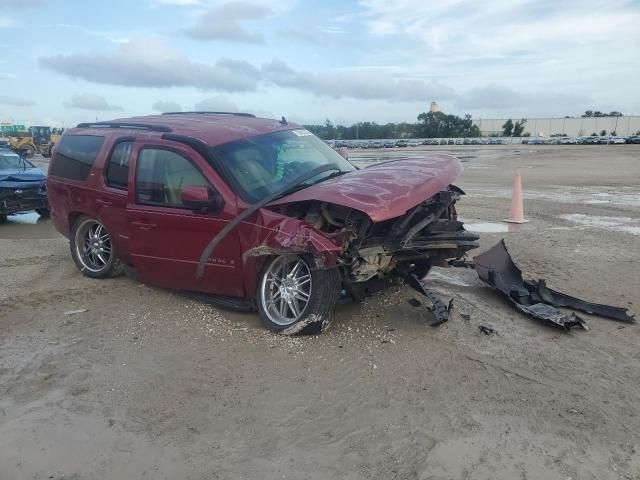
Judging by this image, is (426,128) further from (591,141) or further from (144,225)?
(144,225)

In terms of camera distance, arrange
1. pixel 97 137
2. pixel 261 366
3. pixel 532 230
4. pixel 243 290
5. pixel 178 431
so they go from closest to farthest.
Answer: pixel 178 431
pixel 261 366
pixel 243 290
pixel 97 137
pixel 532 230

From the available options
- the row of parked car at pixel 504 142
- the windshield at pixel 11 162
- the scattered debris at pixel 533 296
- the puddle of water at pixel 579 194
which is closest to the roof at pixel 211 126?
the scattered debris at pixel 533 296

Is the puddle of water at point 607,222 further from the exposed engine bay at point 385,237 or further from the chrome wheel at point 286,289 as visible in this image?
the chrome wheel at point 286,289

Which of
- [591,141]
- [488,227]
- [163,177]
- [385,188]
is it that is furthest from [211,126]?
[591,141]

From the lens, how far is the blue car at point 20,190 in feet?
37.9

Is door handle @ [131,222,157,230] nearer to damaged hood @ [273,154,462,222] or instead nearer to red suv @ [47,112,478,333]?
red suv @ [47,112,478,333]

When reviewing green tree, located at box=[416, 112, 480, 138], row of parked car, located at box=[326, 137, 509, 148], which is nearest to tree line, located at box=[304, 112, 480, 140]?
green tree, located at box=[416, 112, 480, 138]

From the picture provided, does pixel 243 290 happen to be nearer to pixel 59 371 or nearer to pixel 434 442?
pixel 59 371

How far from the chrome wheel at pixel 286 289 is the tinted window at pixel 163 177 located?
1.08 m

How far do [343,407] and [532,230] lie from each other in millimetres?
6961

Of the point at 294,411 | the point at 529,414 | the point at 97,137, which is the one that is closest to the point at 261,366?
the point at 294,411

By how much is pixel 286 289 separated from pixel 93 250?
320cm

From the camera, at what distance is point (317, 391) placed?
4039 millimetres

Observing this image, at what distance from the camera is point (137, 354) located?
188 inches
